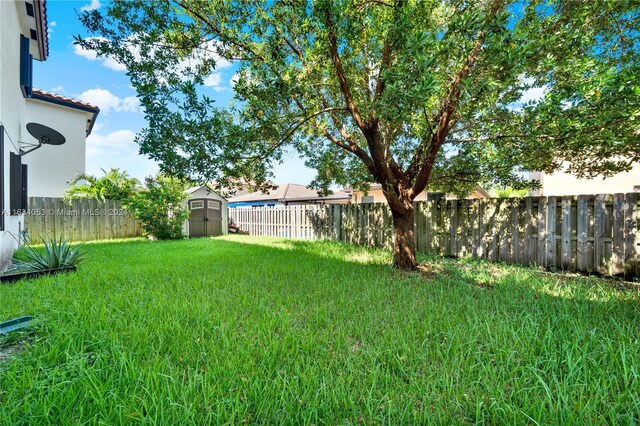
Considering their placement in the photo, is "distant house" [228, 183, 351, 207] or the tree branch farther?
"distant house" [228, 183, 351, 207]

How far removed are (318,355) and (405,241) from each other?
3.72 metres

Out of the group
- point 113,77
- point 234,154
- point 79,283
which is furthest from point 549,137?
point 113,77

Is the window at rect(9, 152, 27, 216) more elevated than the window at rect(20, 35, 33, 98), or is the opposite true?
the window at rect(20, 35, 33, 98)

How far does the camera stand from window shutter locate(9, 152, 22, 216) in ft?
15.4

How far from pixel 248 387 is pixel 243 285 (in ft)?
7.85

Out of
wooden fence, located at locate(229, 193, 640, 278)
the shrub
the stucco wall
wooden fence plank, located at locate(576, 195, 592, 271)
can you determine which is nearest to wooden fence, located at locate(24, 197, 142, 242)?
the shrub

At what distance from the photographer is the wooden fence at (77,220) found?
30.3 feet

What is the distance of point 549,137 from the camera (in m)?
4.16

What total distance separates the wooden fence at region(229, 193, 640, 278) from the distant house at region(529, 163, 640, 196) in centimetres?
377

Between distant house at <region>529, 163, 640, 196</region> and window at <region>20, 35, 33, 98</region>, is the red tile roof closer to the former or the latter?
window at <region>20, 35, 33, 98</region>

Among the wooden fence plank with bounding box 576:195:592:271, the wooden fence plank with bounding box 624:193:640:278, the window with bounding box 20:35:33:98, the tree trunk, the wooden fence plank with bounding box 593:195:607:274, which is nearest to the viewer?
the wooden fence plank with bounding box 624:193:640:278

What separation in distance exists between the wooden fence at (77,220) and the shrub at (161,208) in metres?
0.84

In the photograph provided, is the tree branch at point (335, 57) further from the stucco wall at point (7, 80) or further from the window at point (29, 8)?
the window at point (29, 8)

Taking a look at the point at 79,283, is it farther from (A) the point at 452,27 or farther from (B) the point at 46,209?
(B) the point at 46,209
